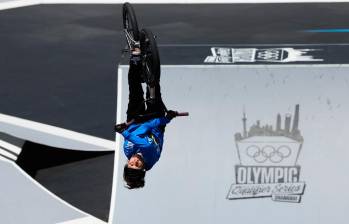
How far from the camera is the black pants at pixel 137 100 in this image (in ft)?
29.3

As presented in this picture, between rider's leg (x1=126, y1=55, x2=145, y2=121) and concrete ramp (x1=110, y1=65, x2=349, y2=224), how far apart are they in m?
5.08

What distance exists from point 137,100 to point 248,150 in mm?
5384

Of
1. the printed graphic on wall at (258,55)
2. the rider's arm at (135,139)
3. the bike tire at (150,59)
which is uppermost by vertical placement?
the printed graphic on wall at (258,55)

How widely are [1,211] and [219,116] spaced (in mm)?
4585

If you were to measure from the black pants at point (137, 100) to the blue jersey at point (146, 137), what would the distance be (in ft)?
0.49

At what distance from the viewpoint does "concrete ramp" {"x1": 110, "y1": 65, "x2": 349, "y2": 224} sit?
13789 mm

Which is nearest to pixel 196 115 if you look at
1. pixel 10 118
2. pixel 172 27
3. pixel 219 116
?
pixel 219 116

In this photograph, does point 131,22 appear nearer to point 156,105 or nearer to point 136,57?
point 136,57

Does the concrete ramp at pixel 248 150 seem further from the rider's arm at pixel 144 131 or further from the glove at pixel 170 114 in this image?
the glove at pixel 170 114

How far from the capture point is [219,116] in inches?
561

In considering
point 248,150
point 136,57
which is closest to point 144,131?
point 136,57

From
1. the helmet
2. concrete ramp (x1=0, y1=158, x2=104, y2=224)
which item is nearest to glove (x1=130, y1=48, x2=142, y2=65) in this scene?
the helmet

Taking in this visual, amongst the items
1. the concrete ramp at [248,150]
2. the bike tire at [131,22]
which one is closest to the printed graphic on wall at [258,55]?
the concrete ramp at [248,150]

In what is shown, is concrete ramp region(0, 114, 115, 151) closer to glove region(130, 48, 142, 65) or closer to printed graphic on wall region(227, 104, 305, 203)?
printed graphic on wall region(227, 104, 305, 203)
